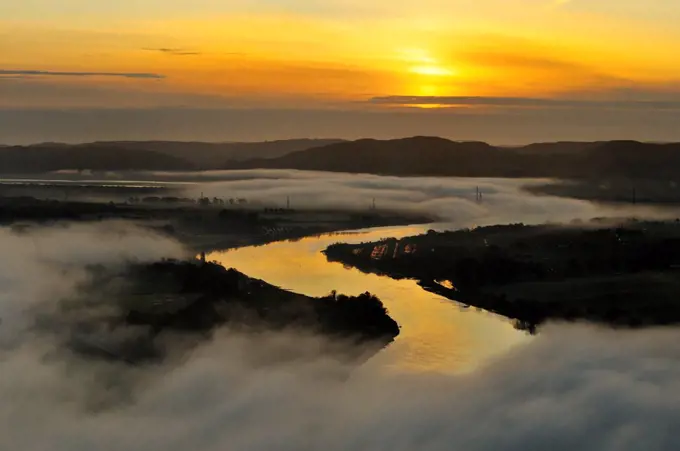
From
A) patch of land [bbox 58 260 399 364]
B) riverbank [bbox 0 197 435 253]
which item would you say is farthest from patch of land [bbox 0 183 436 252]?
patch of land [bbox 58 260 399 364]

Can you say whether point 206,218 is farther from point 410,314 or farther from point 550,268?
point 410,314

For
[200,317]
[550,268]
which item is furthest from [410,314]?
[550,268]

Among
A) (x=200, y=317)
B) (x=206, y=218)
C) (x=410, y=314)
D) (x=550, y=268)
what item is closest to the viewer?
(x=200, y=317)

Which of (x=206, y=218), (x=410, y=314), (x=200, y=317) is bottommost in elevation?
(x=410, y=314)

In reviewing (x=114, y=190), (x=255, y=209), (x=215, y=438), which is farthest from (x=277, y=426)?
(x=114, y=190)

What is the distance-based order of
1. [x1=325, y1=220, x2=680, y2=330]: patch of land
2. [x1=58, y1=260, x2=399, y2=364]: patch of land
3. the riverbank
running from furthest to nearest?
1. the riverbank
2. [x1=325, y1=220, x2=680, y2=330]: patch of land
3. [x1=58, y1=260, x2=399, y2=364]: patch of land

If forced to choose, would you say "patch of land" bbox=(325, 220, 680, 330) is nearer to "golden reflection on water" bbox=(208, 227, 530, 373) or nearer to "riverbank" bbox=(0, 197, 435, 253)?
"golden reflection on water" bbox=(208, 227, 530, 373)

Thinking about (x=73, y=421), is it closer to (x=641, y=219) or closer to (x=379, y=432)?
(x=379, y=432)
